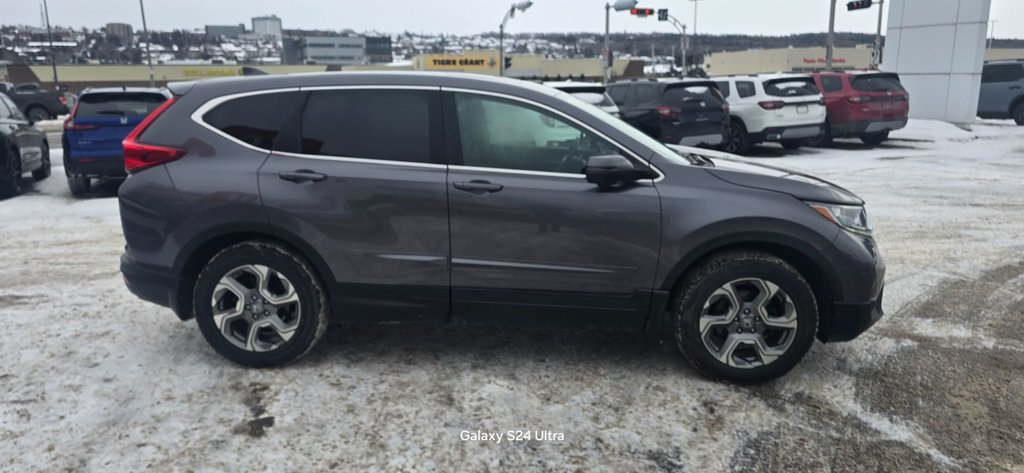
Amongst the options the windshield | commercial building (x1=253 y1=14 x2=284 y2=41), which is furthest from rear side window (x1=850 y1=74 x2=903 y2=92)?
commercial building (x1=253 y1=14 x2=284 y2=41)

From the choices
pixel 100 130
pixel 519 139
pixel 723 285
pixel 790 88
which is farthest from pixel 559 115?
pixel 790 88

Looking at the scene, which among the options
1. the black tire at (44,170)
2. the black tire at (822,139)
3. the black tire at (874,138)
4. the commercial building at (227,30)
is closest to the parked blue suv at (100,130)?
the black tire at (44,170)

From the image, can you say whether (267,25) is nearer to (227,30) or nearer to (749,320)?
(227,30)

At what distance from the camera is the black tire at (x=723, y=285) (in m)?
3.73

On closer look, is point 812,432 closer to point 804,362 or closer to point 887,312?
point 804,362

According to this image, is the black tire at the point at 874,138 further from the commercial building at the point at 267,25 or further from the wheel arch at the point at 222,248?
the commercial building at the point at 267,25

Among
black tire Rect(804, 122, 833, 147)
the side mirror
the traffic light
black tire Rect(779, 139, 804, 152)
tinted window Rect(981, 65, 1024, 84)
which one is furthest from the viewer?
the traffic light

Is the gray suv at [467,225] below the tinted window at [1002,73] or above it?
below

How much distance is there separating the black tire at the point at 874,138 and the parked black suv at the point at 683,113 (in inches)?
186

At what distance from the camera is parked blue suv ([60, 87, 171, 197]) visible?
10031 mm

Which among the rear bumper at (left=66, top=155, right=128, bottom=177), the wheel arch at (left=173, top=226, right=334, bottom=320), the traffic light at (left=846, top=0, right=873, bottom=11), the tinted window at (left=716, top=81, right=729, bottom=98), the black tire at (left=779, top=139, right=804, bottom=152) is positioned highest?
the traffic light at (left=846, top=0, right=873, bottom=11)

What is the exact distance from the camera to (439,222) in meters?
3.86

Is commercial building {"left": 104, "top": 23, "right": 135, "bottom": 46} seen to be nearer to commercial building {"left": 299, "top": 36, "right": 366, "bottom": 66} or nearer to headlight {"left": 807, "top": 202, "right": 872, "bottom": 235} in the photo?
commercial building {"left": 299, "top": 36, "right": 366, "bottom": 66}

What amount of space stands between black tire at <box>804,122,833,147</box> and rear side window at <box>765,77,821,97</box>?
37.3 inches
